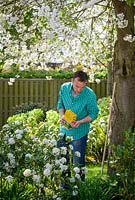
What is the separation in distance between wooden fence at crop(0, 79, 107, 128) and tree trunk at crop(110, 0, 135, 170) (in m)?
8.90

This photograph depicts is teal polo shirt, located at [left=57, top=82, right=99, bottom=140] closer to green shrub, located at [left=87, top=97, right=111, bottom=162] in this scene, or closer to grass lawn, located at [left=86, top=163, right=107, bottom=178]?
grass lawn, located at [left=86, top=163, right=107, bottom=178]

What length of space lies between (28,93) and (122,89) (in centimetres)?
924

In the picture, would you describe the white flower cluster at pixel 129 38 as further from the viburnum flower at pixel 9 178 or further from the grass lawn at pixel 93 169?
the grass lawn at pixel 93 169

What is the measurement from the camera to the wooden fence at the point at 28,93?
51.1 ft

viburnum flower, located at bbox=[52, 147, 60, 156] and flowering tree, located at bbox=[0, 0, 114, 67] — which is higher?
flowering tree, located at bbox=[0, 0, 114, 67]

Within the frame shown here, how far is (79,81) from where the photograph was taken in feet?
20.8

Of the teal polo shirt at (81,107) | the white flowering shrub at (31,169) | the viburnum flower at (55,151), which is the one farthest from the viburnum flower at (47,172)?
the teal polo shirt at (81,107)

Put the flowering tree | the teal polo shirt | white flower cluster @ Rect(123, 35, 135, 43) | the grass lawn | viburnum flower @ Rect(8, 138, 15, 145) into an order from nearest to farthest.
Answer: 1. the flowering tree
2. viburnum flower @ Rect(8, 138, 15, 145)
3. white flower cluster @ Rect(123, 35, 135, 43)
4. the teal polo shirt
5. the grass lawn

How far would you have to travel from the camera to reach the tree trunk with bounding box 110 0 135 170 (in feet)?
21.3

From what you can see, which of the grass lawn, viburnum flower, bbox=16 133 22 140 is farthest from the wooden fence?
viburnum flower, bbox=16 133 22 140

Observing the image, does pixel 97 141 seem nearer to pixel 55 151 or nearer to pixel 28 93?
pixel 55 151

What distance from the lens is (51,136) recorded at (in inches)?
231

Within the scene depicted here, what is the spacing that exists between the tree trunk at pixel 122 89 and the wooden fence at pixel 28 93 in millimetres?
8899

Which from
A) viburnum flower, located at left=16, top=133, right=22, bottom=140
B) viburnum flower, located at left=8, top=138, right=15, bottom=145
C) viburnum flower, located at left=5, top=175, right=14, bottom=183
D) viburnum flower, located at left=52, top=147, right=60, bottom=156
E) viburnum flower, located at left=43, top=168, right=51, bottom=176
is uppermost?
viburnum flower, located at left=16, top=133, right=22, bottom=140
